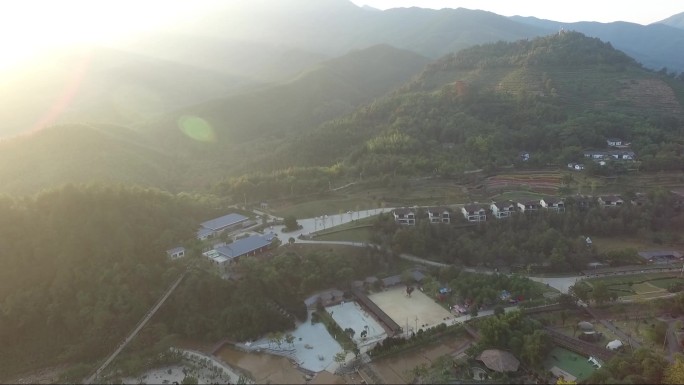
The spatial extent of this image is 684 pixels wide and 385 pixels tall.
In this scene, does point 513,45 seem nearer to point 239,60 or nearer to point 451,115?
point 451,115

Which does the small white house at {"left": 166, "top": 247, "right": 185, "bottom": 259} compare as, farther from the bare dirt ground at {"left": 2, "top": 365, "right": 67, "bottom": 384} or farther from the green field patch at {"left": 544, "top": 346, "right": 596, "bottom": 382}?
the green field patch at {"left": 544, "top": 346, "right": 596, "bottom": 382}

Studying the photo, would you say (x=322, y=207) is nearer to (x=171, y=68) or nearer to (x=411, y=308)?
(x=411, y=308)

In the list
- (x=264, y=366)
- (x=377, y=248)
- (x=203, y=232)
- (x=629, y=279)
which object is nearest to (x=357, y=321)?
(x=264, y=366)

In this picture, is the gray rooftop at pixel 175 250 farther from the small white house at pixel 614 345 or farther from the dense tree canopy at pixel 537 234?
the small white house at pixel 614 345

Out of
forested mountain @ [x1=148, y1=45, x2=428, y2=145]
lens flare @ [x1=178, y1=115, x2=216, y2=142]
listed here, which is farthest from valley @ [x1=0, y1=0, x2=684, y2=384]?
forested mountain @ [x1=148, y1=45, x2=428, y2=145]

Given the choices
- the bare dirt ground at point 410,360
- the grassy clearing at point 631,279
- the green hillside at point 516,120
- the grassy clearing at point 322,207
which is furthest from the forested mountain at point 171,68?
the grassy clearing at point 631,279

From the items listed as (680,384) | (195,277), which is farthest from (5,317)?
(680,384)
